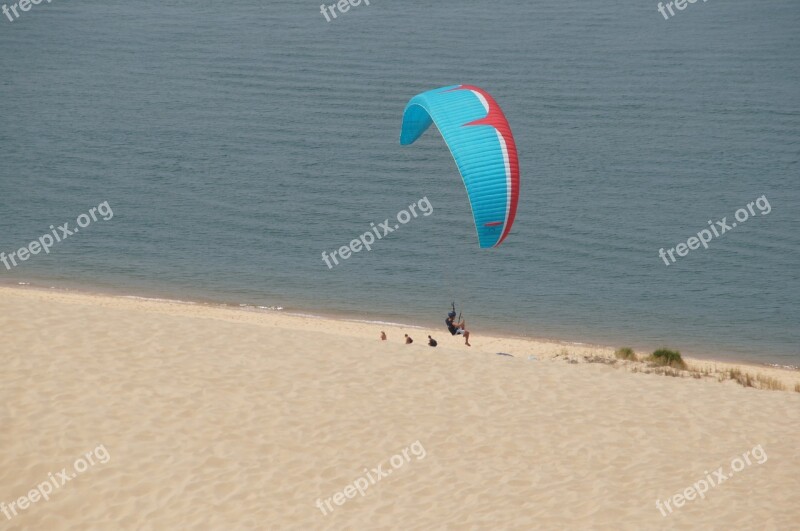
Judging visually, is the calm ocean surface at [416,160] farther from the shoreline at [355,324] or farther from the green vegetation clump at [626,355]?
the green vegetation clump at [626,355]

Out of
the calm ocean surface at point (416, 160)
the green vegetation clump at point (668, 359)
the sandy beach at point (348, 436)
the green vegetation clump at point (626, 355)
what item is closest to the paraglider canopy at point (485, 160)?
the sandy beach at point (348, 436)

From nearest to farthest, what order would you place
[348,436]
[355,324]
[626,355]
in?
[348,436], [626,355], [355,324]

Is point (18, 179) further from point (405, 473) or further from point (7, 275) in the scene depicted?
point (405, 473)

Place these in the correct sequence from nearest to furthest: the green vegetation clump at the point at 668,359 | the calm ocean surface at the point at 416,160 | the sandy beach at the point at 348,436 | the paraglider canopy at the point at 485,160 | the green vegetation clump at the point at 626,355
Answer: the sandy beach at the point at 348,436 → the paraglider canopy at the point at 485,160 → the green vegetation clump at the point at 626,355 → the green vegetation clump at the point at 668,359 → the calm ocean surface at the point at 416,160

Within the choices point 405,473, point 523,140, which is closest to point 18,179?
point 523,140

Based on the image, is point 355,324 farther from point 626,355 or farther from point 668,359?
point 668,359

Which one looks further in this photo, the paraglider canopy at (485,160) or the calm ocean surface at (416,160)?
the calm ocean surface at (416,160)

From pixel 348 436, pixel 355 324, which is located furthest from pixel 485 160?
pixel 355 324
